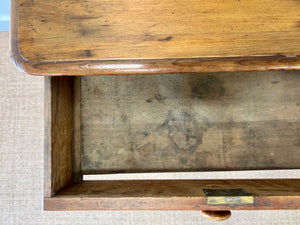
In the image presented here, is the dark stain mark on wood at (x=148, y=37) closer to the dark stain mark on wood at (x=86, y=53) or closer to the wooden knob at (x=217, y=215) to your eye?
the dark stain mark on wood at (x=86, y=53)

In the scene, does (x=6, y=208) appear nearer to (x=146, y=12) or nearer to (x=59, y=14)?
(x=59, y=14)

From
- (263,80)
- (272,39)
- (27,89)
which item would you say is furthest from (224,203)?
(27,89)

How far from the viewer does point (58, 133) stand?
730 mm

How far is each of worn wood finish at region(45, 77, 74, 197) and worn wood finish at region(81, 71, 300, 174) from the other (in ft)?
0.28

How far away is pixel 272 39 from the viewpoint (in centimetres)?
57

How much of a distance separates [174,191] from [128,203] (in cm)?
14

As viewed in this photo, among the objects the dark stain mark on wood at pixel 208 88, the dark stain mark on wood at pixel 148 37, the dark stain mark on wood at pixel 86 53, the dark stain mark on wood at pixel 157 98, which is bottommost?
the dark stain mark on wood at pixel 157 98

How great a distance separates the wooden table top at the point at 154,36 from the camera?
56 centimetres

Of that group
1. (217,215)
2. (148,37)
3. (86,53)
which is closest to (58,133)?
(86,53)

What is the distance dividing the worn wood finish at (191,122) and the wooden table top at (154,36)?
1.16ft

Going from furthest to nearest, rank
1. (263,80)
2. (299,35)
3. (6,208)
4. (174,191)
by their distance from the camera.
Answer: (6,208), (263,80), (174,191), (299,35)

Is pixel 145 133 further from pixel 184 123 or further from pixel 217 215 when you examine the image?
pixel 217 215

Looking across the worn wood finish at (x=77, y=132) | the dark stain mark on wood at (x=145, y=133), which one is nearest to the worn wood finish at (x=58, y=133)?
the worn wood finish at (x=77, y=132)

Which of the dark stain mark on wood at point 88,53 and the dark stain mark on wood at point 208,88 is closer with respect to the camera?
the dark stain mark on wood at point 88,53
